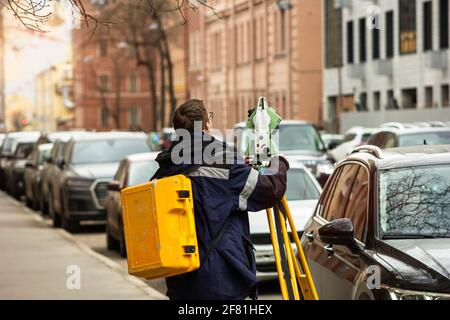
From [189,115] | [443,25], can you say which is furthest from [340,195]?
[443,25]

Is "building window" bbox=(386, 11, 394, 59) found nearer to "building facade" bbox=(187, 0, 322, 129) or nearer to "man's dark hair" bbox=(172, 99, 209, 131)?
"building facade" bbox=(187, 0, 322, 129)

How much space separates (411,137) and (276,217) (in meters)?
15.9

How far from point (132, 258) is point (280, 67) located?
6138 cm

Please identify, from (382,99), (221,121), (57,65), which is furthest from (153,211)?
(57,65)

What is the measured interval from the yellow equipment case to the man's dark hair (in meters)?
0.36

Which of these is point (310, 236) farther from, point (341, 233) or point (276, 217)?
point (276, 217)

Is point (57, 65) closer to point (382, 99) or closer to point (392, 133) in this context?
point (382, 99)

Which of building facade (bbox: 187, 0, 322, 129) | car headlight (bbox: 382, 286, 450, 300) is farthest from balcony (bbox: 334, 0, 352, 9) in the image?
car headlight (bbox: 382, 286, 450, 300)

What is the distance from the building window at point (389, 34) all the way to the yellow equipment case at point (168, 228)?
5069 cm

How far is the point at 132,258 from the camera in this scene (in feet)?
25.2

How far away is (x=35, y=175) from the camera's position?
3494 cm

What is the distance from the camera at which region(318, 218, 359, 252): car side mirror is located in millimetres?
8969

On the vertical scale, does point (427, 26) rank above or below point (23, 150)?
above

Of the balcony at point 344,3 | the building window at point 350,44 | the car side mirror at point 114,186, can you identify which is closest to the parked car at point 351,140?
the car side mirror at point 114,186
